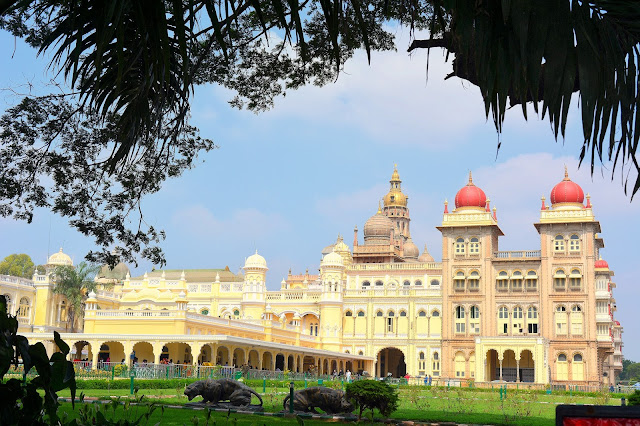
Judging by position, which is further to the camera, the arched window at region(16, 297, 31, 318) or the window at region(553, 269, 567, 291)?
the window at region(553, 269, 567, 291)

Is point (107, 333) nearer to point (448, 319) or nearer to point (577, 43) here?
point (448, 319)

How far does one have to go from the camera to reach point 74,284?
4728cm

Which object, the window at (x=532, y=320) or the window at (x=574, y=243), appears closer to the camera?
the window at (x=574, y=243)

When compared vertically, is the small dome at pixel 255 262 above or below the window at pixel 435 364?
above

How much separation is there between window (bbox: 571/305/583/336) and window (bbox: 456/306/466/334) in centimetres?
720

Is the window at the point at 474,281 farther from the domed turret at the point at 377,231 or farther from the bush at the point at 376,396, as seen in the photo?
the bush at the point at 376,396

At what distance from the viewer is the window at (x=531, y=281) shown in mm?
50000

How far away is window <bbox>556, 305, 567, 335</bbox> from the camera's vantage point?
160ft

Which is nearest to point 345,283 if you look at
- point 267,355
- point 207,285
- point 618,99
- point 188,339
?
point 207,285

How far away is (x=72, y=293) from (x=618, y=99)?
4693 cm

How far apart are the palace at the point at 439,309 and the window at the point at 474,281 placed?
2.9 inches

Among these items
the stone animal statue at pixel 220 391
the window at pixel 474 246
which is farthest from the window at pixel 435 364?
the stone animal statue at pixel 220 391

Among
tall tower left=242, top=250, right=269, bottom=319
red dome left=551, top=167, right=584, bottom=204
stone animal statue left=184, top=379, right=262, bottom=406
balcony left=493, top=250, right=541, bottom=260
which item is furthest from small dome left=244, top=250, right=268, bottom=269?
stone animal statue left=184, top=379, right=262, bottom=406

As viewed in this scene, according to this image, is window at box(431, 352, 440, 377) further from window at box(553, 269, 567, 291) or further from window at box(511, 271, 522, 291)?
window at box(553, 269, 567, 291)
